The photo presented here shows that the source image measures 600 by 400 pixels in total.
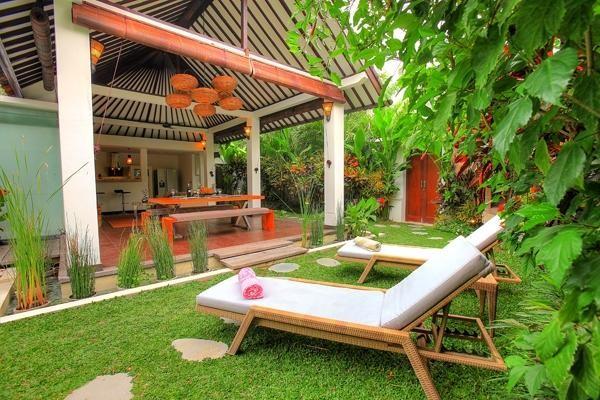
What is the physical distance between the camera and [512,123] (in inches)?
21.0

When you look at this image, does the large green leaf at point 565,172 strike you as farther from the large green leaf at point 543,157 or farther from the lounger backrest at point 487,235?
the lounger backrest at point 487,235

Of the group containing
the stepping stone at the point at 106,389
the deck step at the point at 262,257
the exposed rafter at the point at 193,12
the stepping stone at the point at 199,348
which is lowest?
the stepping stone at the point at 106,389

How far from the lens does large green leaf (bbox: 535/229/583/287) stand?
22.3 inches

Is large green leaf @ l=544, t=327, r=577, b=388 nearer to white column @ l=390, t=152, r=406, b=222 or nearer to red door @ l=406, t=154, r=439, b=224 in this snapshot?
red door @ l=406, t=154, r=439, b=224

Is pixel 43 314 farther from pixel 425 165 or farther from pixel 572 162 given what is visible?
pixel 425 165

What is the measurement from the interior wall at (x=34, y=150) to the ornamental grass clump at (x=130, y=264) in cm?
227

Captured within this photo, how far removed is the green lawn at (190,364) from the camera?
1844 mm

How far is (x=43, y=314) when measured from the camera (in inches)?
113

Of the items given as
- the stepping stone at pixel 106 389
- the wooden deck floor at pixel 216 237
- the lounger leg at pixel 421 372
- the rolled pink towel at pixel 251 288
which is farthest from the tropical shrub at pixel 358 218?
the stepping stone at pixel 106 389

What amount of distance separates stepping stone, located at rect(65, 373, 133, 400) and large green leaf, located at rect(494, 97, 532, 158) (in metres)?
2.26

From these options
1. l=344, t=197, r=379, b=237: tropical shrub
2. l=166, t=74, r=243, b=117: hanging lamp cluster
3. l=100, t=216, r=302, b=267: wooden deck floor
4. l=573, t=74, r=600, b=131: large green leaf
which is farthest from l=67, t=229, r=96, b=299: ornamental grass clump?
l=344, t=197, r=379, b=237: tropical shrub

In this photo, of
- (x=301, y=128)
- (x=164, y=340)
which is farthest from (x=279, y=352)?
(x=301, y=128)

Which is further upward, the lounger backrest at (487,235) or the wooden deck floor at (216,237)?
the lounger backrest at (487,235)

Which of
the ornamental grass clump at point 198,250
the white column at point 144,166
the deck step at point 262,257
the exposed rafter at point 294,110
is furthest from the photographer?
the white column at point 144,166
